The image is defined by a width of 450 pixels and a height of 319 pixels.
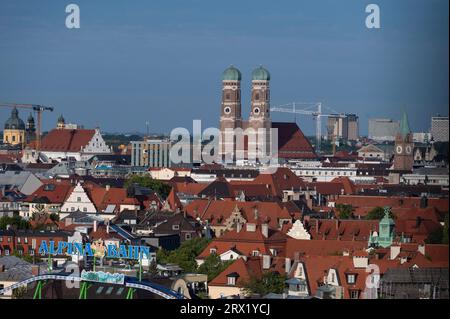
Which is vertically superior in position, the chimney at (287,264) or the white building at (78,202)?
the white building at (78,202)

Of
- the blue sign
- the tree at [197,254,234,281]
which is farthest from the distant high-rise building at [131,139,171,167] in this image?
the tree at [197,254,234,281]

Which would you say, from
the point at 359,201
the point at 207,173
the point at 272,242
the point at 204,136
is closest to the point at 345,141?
the point at 204,136

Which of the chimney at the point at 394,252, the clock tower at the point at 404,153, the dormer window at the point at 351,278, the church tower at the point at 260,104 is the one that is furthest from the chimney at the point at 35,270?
the church tower at the point at 260,104

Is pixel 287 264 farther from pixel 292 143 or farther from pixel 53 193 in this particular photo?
pixel 292 143

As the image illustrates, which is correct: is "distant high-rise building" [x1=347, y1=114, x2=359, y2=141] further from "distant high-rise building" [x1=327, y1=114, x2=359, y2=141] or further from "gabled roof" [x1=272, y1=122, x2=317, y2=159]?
"gabled roof" [x1=272, y1=122, x2=317, y2=159]

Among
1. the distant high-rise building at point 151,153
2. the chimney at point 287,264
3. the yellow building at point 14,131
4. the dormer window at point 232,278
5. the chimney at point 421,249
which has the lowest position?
the dormer window at point 232,278

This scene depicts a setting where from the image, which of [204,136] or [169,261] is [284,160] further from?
[169,261]

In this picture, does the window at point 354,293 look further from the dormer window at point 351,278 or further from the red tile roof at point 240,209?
the red tile roof at point 240,209
